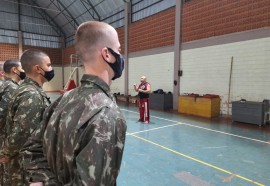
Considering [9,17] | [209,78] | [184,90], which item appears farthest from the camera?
[9,17]

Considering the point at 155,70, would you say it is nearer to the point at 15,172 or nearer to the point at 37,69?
the point at 37,69

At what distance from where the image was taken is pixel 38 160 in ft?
3.57

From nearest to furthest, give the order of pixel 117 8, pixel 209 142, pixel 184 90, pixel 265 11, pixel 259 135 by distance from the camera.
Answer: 1. pixel 209 142
2. pixel 259 135
3. pixel 265 11
4. pixel 184 90
5. pixel 117 8

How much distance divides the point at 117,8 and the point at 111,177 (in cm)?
1430

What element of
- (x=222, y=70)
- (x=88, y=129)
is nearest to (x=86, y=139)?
(x=88, y=129)

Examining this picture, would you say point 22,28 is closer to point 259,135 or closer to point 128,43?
point 128,43

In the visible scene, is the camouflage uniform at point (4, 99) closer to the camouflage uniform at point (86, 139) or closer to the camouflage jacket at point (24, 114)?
the camouflage jacket at point (24, 114)

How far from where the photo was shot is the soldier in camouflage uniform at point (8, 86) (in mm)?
2484

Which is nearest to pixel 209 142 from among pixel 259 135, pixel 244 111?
pixel 259 135

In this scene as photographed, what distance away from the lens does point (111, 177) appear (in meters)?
0.81

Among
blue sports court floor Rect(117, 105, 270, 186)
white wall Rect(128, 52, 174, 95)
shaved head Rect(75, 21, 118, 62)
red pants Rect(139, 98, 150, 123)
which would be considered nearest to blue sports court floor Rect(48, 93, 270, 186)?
blue sports court floor Rect(117, 105, 270, 186)

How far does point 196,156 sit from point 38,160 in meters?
3.44

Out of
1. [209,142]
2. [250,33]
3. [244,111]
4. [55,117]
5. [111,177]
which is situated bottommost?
[209,142]

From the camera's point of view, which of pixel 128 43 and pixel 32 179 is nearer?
pixel 32 179
